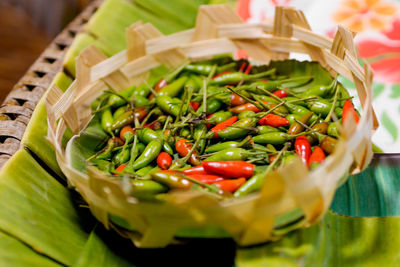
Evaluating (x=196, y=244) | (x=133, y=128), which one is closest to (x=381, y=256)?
(x=196, y=244)

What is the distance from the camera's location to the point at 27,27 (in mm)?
3096

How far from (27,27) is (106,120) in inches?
80.3

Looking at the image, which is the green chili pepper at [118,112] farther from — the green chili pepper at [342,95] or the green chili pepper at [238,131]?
the green chili pepper at [342,95]

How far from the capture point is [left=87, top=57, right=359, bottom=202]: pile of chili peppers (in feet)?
3.60

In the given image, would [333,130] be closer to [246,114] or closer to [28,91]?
[246,114]

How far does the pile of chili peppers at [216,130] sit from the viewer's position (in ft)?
3.60

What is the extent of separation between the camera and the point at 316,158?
110cm

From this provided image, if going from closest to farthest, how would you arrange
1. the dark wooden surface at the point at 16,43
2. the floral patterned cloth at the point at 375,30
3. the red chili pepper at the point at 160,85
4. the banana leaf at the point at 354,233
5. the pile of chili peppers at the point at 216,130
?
the banana leaf at the point at 354,233 < the pile of chili peppers at the point at 216,130 < the red chili pepper at the point at 160,85 < the floral patterned cloth at the point at 375,30 < the dark wooden surface at the point at 16,43

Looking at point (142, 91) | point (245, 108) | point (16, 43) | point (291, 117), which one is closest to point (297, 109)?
point (291, 117)

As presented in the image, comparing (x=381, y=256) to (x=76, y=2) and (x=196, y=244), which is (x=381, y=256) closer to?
(x=196, y=244)

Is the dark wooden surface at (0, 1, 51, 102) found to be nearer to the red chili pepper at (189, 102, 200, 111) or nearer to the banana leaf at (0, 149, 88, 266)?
the banana leaf at (0, 149, 88, 266)

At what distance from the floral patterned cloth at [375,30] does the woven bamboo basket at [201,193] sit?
453 mm

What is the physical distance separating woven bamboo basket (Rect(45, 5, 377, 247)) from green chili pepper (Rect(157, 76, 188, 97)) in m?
0.16

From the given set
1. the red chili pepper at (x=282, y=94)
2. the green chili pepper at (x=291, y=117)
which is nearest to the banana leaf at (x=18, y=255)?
the green chili pepper at (x=291, y=117)
